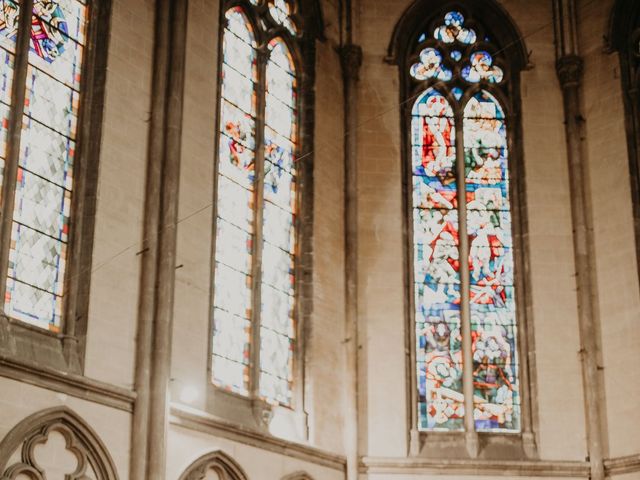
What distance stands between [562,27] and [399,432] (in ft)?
21.1

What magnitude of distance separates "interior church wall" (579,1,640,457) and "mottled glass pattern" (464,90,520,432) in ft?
3.96

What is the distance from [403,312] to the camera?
18938 millimetres

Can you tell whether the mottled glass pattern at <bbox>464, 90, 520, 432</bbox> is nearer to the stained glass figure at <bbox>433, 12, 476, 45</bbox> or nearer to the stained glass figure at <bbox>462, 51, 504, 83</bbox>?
the stained glass figure at <bbox>462, 51, 504, 83</bbox>

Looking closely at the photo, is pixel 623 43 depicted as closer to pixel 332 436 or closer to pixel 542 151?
pixel 542 151

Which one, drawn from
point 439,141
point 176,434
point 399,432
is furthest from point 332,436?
point 439,141

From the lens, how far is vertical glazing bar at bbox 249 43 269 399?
1692 cm

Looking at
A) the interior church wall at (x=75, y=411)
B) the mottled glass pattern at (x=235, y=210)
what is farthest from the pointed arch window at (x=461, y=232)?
the interior church wall at (x=75, y=411)

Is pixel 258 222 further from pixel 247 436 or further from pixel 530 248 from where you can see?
pixel 530 248

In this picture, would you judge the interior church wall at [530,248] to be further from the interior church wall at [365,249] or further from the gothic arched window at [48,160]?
the gothic arched window at [48,160]

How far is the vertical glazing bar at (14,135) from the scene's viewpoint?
13883mm

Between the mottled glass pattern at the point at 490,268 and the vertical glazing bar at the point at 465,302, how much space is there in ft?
0.33

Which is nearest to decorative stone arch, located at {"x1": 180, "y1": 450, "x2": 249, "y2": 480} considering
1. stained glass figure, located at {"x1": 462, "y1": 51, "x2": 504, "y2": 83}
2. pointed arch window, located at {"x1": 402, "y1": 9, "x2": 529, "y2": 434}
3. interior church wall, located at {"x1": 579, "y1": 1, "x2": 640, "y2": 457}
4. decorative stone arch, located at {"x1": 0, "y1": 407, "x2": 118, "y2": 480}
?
decorative stone arch, located at {"x1": 0, "y1": 407, "x2": 118, "y2": 480}

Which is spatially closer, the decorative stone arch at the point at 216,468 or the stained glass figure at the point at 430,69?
the decorative stone arch at the point at 216,468

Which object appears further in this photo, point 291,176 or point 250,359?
point 291,176
